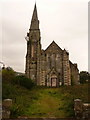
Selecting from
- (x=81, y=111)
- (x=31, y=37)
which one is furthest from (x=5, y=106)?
(x=31, y=37)

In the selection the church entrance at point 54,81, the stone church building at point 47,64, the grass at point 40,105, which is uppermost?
the stone church building at point 47,64

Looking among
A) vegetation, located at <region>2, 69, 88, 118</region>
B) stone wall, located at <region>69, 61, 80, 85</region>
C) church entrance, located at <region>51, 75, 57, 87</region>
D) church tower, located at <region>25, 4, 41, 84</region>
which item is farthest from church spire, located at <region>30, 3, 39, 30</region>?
vegetation, located at <region>2, 69, 88, 118</region>

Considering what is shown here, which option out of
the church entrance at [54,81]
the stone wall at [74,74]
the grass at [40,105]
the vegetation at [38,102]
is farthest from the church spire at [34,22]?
the grass at [40,105]

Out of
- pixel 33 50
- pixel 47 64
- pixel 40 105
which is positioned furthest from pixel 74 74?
pixel 40 105

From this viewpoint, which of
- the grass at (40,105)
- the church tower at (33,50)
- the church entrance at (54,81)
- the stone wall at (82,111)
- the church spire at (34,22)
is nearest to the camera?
the stone wall at (82,111)

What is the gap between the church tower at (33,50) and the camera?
46.5 metres

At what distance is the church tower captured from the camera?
46500 millimetres

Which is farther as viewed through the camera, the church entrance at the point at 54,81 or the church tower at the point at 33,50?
the church tower at the point at 33,50

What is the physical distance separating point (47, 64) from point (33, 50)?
4777 millimetres

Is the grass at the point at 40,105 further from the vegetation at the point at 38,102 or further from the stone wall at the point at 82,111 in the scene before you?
the stone wall at the point at 82,111

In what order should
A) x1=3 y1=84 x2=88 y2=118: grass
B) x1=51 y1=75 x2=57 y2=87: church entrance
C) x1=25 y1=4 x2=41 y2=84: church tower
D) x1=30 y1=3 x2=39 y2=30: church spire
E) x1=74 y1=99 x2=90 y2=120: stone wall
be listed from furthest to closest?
x1=30 y1=3 x2=39 y2=30: church spire, x1=25 y1=4 x2=41 y2=84: church tower, x1=51 y1=75 x2=57 y2=87: church entrance, x1=3 y1=84 x2=88 y2=118: grass, x1=74 y1=99 x2=90 y2=120: stone wall

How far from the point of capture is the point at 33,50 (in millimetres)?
48625

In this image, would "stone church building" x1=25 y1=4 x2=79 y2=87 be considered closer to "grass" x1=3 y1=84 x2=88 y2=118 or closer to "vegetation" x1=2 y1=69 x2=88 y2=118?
"vegetation" x1=2 y1=69 x2=88 y2=118

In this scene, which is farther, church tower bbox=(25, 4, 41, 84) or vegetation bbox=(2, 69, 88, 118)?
church tower bbox=(25, 4, 41, 84)
